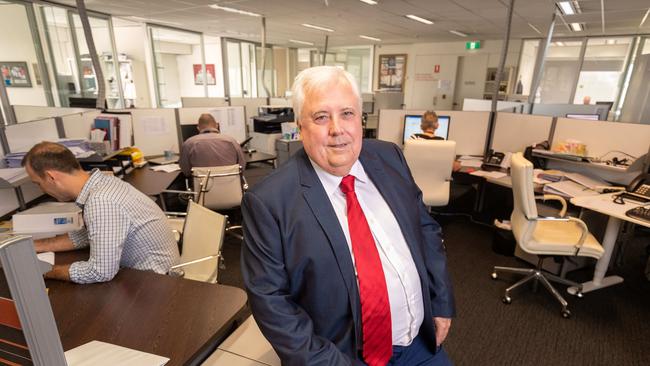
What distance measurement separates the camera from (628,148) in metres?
2.82

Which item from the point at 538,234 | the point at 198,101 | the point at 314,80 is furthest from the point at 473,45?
the point at 314,80

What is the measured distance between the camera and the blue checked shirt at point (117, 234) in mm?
1370

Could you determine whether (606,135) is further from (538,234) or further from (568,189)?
(538,234)

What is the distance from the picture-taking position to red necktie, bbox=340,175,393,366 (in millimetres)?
1029

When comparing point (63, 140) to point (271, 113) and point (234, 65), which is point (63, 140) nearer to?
point (271, 113)

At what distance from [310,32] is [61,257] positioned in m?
7.66

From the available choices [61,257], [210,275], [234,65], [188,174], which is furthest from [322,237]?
[234,65]

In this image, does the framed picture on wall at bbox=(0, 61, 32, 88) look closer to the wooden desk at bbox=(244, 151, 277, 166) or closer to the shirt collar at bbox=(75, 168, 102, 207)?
the wooden desk at bbox=(244, 151, 277, 166)

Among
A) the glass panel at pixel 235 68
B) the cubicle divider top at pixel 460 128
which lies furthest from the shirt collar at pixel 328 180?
the glass panel at pixel 235 68

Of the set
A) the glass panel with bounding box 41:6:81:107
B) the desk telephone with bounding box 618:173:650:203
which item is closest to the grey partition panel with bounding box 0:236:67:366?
the desk telephone with bounding box 618:173:650:203

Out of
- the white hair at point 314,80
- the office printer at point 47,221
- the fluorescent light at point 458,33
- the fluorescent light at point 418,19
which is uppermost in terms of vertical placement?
the fluorescent light at point 458,33

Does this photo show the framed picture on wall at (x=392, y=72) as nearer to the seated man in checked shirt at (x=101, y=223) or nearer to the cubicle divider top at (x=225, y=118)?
the cubicle divider top at (x=225, y=118)

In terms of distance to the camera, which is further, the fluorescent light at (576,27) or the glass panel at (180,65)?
the glass panel at (180,65)

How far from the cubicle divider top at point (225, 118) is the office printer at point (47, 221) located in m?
2.73
